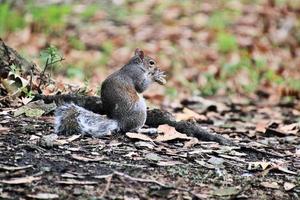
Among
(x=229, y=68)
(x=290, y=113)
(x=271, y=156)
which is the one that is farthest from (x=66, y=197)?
(x=229, y=68)

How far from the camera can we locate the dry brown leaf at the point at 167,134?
179 inches

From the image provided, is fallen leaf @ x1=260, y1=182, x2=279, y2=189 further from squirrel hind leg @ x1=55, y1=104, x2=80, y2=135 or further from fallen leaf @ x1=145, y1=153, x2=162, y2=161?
squirrel hind leg @ x1=55, y1=104, x2=80, y2=135

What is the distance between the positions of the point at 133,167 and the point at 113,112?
2.65 ft

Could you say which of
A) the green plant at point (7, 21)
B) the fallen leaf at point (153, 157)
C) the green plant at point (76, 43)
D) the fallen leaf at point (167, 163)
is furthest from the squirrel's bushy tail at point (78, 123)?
the green plant at point (7, 21)

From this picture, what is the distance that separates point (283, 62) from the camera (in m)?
10.5

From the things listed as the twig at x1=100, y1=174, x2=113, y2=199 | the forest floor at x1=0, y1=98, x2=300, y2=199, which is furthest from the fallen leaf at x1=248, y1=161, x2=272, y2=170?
the twig at x1=100, y1=174, x2=113, y2=199

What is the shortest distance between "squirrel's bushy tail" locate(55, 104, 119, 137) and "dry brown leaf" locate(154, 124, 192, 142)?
0.38 m

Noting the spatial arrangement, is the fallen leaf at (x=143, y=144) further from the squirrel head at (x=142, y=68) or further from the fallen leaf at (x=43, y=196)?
the fallen leaf at (x=43, y=196)

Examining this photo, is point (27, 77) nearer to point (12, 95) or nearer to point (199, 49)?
point (12, 95)

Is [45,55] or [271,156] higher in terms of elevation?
[45,55]

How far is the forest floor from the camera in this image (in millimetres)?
3404

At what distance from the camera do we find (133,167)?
12.3ft

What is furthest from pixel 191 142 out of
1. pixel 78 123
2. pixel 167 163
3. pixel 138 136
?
pixel 78 123

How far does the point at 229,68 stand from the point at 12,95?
5.40 m
